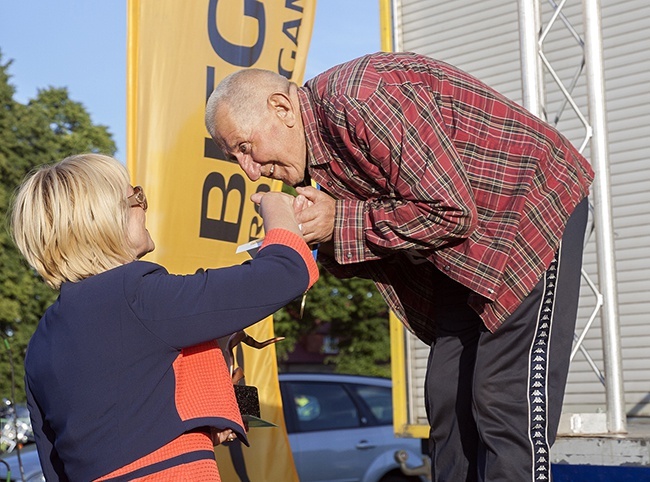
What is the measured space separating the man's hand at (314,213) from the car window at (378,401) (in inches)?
226

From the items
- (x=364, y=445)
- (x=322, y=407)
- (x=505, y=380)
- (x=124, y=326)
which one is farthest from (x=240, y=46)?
(x=364, y=445)

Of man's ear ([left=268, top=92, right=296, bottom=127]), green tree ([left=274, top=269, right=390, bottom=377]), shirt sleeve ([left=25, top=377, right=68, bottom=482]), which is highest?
man's ear ([left=268, top=92, right=296, bottom=127])

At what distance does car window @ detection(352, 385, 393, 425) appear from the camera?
8125mm

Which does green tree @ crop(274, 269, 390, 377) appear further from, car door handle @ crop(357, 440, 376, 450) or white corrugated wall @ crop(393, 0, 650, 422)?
white corrugated wall @ crop(393, 0, 650, 422)

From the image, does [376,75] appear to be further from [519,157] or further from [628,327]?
[628,327]

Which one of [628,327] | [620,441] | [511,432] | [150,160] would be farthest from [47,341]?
[628,327]

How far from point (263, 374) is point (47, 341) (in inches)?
107

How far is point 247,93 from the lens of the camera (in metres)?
2.62

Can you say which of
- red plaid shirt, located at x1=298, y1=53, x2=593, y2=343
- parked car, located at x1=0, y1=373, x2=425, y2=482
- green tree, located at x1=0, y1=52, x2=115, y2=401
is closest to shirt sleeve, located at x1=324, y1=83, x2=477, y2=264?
red plaid shirt, located at x1=298, y1=53, x2=593, y2=343

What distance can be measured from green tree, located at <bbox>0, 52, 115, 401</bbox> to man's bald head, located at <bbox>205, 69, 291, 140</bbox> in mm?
20710

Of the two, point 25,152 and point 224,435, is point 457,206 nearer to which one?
point 224,435

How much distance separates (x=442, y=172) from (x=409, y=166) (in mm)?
86

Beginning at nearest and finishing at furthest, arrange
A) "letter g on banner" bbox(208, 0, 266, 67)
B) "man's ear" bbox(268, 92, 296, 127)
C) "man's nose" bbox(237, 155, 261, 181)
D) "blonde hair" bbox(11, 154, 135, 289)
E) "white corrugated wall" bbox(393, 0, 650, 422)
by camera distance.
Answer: "blonde hair" bbox(11, 154, 135, 289)
"man's ear" bbox(268, 92, 296, 127)
"man's nose" bbox(237, 155, 261, 181)
"letter g on banner" bbox(208, 0, 266, 67)
"white corrugated wall" bbox(393, 0, 650, 422)

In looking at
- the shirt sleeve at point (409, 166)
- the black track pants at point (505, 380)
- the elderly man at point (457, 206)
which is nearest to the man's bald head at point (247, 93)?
the elderly man at point (457, 206)
